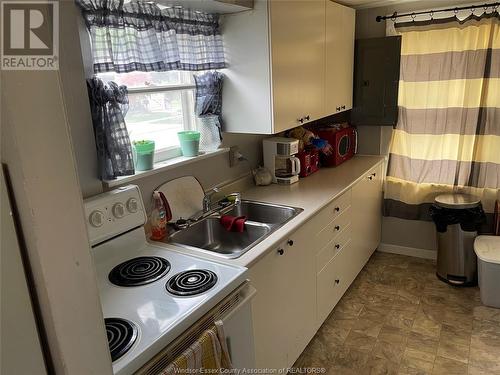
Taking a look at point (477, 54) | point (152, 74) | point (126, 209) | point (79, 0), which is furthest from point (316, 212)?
point (477, 54)

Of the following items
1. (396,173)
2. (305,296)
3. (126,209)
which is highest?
(126,209)

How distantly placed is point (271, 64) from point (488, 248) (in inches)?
79.6

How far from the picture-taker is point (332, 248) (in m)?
2.42

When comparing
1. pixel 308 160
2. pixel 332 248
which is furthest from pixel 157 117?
pixel 332 248

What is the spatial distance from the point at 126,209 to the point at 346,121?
242cm

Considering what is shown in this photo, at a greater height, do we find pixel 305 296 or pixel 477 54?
pixel 477 54

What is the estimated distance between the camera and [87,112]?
157cm

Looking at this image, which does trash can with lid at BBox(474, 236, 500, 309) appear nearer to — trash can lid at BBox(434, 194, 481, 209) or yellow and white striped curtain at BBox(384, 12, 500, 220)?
trash can lid at BBox(434, 194, 481, 209)

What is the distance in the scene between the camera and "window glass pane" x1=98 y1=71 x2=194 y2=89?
1786mm

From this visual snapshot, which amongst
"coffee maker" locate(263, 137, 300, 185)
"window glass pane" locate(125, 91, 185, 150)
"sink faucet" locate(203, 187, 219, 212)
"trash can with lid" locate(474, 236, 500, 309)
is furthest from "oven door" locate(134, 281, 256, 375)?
"trash can with lid" locate(474, 236, 500, 309)

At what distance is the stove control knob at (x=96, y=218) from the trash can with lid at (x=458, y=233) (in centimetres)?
246

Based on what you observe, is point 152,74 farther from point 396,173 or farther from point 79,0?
point 396,173

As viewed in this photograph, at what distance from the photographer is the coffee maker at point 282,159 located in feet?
8.50

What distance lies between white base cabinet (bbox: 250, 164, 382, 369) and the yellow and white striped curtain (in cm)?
47
